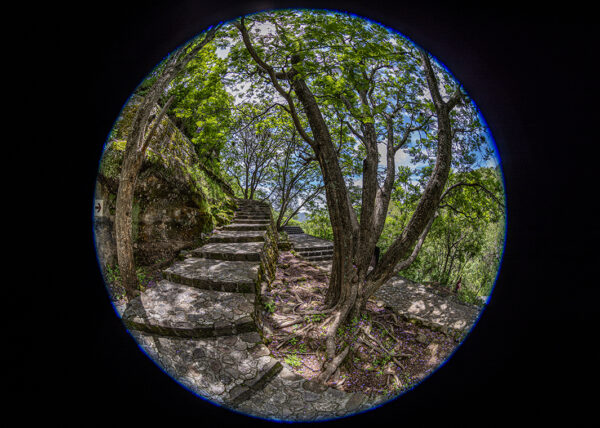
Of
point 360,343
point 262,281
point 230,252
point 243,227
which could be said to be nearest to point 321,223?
point 243,227

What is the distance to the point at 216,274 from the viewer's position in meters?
4.02

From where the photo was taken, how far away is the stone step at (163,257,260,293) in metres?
3.68

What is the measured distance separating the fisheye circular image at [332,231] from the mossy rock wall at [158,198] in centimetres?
3

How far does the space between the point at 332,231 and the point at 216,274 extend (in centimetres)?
230

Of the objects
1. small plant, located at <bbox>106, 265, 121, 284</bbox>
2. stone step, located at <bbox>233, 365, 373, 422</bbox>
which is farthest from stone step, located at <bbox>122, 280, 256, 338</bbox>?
small plant, located at <bbox>106, 265, 121, 284</bbox>

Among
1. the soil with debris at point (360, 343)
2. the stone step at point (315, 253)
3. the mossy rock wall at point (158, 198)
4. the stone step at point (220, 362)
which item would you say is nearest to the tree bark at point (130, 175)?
the mossy rock wall at point (158, 198)

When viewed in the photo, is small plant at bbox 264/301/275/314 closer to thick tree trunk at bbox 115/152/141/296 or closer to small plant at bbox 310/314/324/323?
small plant at bbox 310/314/324/323

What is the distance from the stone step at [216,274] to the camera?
3.68 metres

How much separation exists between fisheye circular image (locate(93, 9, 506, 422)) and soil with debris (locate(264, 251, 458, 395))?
28 mm

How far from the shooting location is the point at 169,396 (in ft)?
3.93

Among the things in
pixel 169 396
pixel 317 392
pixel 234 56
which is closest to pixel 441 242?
pixel 317 392

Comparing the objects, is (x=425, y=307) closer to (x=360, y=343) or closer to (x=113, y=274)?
(x=360, y=343)

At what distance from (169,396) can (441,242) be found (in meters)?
7.18

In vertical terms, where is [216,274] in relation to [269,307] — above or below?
above
